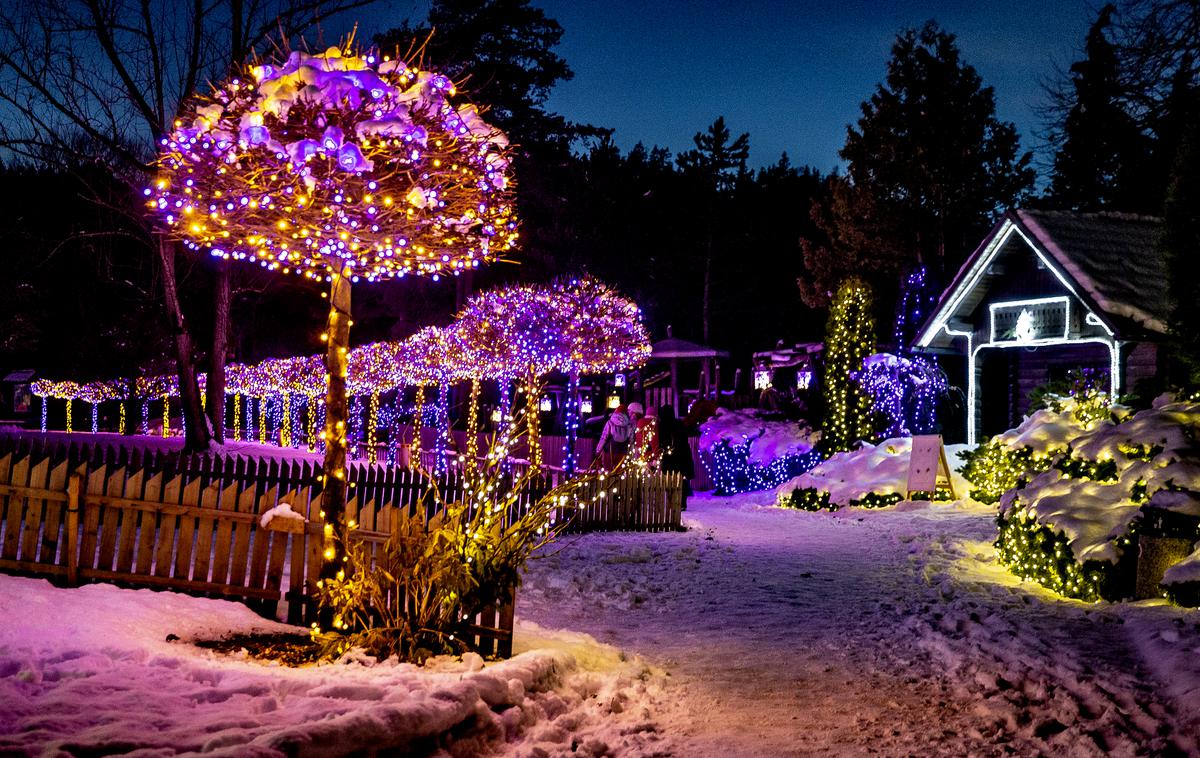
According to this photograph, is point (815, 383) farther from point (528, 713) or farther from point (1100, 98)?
point (528, 713)

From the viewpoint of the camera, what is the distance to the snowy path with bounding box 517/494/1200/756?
4.89 m

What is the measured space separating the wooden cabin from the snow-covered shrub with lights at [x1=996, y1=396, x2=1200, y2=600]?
8557 millimetres

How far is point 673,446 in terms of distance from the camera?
17500 mm

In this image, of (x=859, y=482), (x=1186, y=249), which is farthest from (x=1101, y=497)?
(x=859, y=482)

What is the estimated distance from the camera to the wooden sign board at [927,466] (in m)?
17.2

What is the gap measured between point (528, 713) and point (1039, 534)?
20.2 ft

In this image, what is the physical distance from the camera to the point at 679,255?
45.7 metres

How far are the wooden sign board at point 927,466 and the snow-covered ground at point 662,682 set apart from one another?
28.6ft

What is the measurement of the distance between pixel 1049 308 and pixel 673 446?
965 centimetres

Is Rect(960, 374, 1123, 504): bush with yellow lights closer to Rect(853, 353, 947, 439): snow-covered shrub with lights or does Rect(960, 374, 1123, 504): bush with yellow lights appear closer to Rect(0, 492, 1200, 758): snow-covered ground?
Rect(0, 492, 1200, 758): snow-covered ground

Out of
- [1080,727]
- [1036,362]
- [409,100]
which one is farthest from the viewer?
[1036,362]

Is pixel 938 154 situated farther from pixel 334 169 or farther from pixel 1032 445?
pixel 334 169

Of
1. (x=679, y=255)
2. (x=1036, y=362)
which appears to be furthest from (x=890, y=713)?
(x=679, y=255)

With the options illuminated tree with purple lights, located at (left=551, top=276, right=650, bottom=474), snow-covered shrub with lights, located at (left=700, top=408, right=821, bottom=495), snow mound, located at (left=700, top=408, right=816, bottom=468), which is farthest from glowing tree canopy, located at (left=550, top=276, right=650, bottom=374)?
snow mound, located at (left=700, top=408, right=816, bottom=468)
